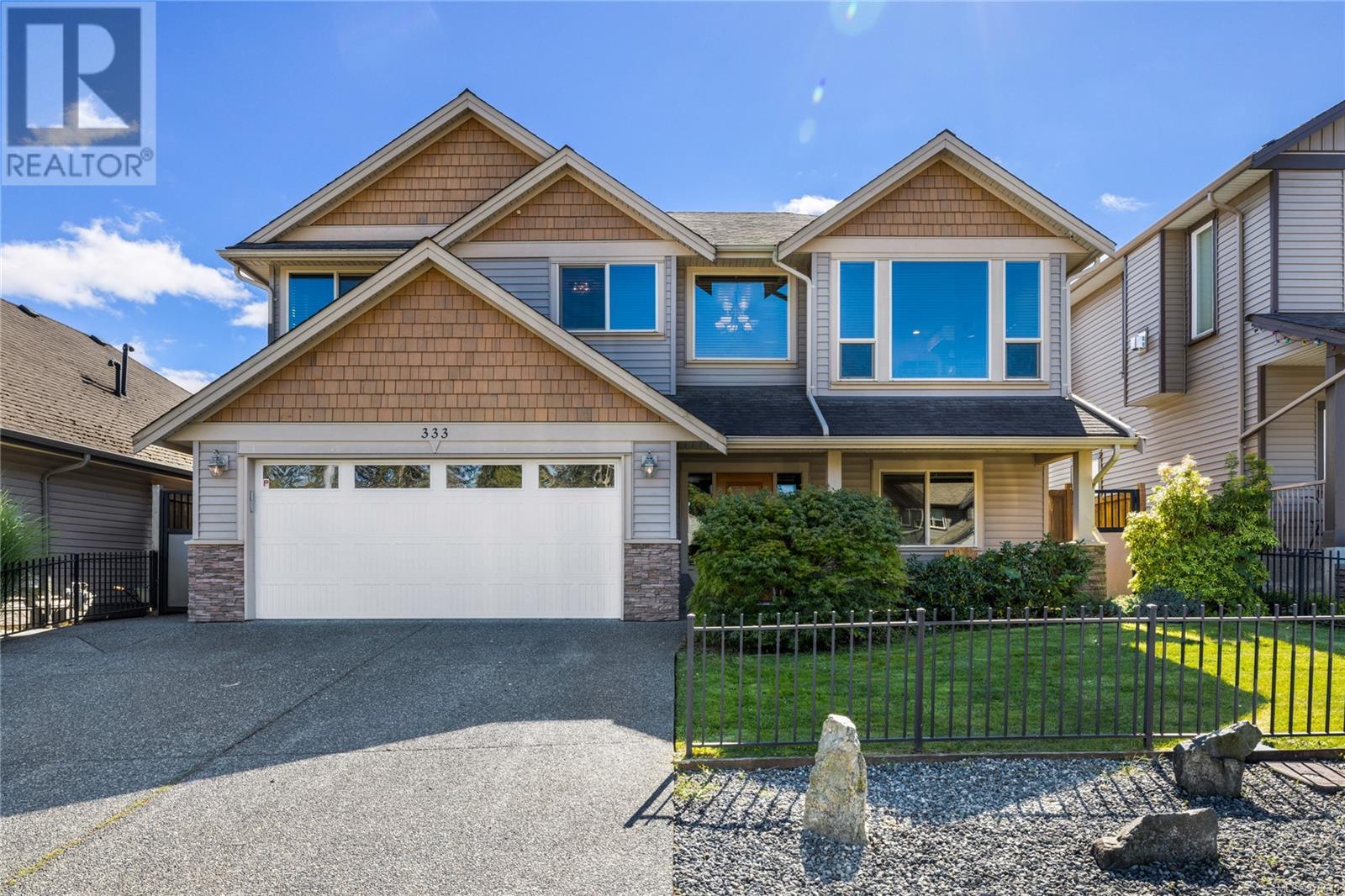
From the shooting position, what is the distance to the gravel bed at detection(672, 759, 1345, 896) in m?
3.91

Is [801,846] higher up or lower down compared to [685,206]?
A: lower down

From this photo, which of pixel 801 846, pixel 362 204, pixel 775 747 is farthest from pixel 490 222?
pixel 801 846

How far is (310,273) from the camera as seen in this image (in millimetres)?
14164

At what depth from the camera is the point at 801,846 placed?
4.26 m

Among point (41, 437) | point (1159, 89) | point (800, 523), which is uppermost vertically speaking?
point (1159, 89)

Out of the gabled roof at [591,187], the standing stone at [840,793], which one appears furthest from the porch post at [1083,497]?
the standing stone at [840,793]

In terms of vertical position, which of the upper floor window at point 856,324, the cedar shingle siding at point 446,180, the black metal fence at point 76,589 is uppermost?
the cedar shingle siding at point 446,180

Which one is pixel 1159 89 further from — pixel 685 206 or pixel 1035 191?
pixel 685 206

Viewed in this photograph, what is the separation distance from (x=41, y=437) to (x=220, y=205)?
5466 mm

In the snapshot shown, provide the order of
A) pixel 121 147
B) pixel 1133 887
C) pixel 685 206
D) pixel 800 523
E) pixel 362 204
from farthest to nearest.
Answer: pixel 685 206 < pixel 362 204 < pixel 121 147 < pixel 800 523 < pixel 1133 887

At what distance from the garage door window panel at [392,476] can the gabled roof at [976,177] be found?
7.07 m

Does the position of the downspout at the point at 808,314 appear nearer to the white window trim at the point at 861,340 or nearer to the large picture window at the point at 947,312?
the white window trim at the point at 861,340

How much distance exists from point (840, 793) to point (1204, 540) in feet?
29.3

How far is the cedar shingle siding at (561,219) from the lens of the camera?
522 inches
